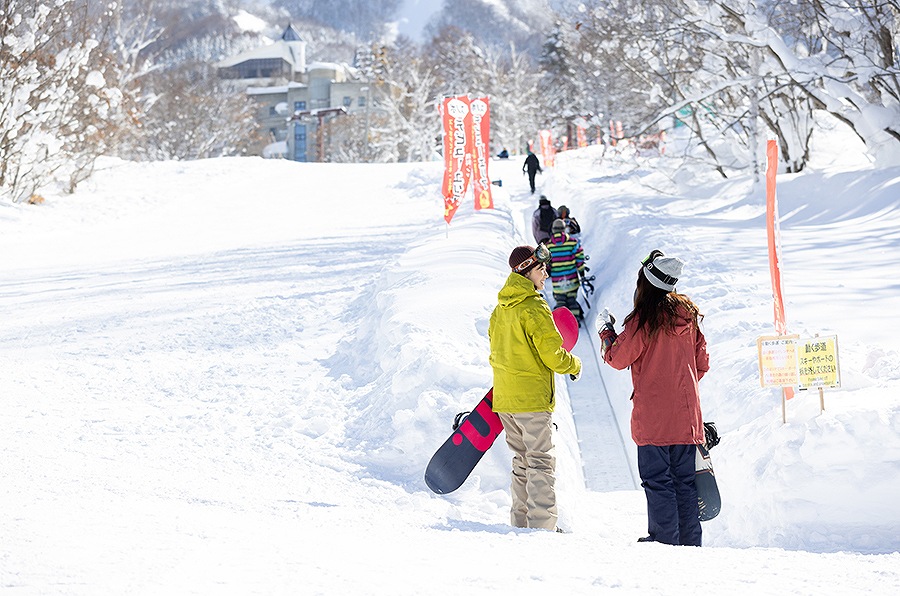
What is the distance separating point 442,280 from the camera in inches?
412

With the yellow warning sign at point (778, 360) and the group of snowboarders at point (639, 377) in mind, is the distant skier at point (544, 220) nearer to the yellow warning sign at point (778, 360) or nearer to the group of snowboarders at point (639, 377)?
the yellow warning sign at point (778, 360)

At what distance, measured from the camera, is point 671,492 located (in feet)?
15.3

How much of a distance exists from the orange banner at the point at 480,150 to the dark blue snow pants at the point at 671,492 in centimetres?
1397

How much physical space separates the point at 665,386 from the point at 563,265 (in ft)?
24.1

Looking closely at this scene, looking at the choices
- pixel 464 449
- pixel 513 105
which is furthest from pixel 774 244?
pixel 513 105

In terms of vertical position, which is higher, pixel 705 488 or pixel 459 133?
pixel 459 133

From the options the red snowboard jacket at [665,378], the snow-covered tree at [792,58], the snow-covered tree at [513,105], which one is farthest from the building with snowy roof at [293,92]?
the red snowboard jacket at [665,378]

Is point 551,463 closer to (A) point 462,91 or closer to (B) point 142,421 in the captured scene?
(B) point 142,421

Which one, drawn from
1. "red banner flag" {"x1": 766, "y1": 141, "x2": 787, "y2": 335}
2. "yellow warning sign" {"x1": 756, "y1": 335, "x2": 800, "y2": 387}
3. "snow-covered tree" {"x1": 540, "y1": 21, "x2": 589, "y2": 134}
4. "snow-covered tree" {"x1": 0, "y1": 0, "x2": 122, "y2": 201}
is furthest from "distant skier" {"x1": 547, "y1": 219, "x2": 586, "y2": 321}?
"snow-covered tree" {"x1": 540, "y1": 21, "x2": 589, "y2": 134}

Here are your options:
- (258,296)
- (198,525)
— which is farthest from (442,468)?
(258,296)

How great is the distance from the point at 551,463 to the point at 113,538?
221 centimetres

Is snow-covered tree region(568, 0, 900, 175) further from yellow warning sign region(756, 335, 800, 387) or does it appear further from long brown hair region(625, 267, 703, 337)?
long brown hair region(625, 267, 703, 337)

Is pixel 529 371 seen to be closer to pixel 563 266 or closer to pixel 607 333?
pixel 607 333

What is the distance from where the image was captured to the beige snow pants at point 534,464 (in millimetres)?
4711
